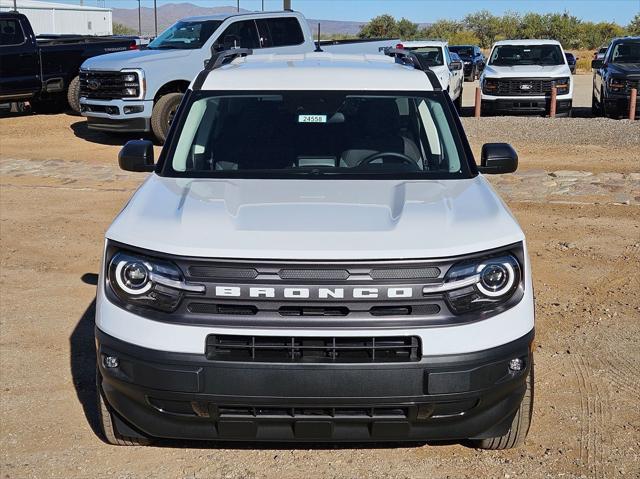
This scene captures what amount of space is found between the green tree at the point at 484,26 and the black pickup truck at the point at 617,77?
60.8 m

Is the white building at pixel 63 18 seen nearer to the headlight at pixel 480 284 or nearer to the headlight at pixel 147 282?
the headlight at pixel 147 282

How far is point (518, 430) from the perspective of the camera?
4246 mm

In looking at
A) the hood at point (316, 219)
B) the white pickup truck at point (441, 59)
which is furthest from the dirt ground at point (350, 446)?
the white pickup truck at point (441, 59)

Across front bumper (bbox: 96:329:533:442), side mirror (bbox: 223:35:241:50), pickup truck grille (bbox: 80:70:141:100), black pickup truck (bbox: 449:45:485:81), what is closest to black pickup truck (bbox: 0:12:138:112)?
pickup truck grille (bbox: 80:70:141:100)

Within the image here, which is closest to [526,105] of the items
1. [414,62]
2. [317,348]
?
[414,62]

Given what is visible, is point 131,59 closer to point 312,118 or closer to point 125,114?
point 125,114

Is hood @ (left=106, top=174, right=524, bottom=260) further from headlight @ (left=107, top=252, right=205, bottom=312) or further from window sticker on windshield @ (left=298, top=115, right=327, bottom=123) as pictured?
window sticker on windshield @ (left=298, top=115, right=327, bottom=123)

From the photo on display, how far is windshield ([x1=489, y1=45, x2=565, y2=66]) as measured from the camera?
66.5 feet

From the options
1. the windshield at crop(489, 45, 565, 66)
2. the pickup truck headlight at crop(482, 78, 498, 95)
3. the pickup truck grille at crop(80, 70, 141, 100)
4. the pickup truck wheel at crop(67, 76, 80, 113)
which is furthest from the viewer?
the windshield at crop(489, 45, 565, 66)

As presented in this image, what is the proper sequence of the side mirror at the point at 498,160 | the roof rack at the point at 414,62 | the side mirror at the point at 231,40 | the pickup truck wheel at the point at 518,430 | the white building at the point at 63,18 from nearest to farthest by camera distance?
1. the pickup truck wheel at the point at 518,430
2. the side mirror at the point at 498,160
3. the roof rack at the point at 414,62
4. the side mirror at the point at 231,40
5. the white building at the point at 63,18

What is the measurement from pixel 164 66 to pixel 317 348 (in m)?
12.8

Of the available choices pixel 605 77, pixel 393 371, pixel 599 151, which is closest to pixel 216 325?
pixel 393 371

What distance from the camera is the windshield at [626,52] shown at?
2003 centimetres

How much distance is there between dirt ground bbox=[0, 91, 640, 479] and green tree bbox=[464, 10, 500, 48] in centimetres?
7239
